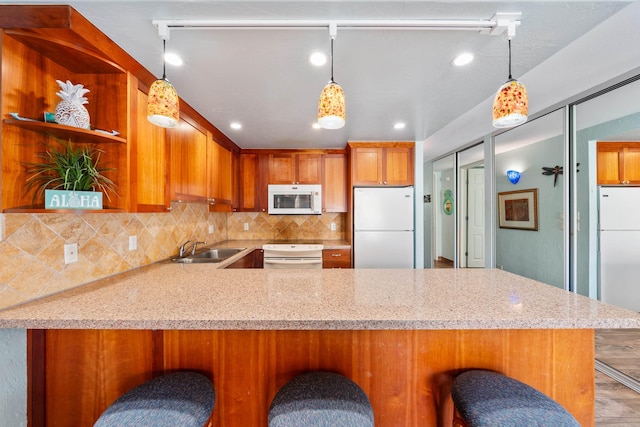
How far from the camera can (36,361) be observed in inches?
42.4

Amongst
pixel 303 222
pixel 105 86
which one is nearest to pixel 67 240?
pixel 105 86

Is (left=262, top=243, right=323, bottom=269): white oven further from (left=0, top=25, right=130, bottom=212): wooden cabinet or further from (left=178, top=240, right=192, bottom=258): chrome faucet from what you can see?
(left=0, top=25, right=130, bottom=212): wooden cabinet

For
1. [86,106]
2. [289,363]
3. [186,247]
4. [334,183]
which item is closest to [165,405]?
[289,363]

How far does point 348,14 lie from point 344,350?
149 cm

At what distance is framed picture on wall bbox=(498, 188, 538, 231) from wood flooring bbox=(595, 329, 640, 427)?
1206 mm

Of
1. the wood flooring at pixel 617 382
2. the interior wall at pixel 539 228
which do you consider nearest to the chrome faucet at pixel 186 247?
the wood flooring at pixel 617 382

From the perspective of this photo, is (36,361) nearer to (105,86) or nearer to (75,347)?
(75,347)

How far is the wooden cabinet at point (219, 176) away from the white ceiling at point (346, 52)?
1.53 feet

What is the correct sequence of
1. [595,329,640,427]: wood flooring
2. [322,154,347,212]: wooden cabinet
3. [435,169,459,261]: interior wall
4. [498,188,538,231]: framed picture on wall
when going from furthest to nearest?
1. [435,169,459,261]: interior wall
2. [322,154,347,212]: wooden cabinet
3. [498,188,538,231]: framed picture on wall
4. [595,329,640,427]: wood flooring

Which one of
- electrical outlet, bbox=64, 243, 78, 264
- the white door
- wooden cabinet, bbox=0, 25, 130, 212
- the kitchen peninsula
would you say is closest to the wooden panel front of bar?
the kitchen peninsula

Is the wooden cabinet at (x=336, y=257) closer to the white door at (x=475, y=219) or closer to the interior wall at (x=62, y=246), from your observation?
the interior wall at (x=62, y=246)

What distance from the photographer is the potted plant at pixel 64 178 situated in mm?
1080

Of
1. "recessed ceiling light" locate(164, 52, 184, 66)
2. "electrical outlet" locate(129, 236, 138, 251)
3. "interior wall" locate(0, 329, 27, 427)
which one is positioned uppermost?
"recessed ceiling light" locate(164, 52, 184, 66)

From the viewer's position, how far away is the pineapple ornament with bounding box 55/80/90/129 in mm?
1101
